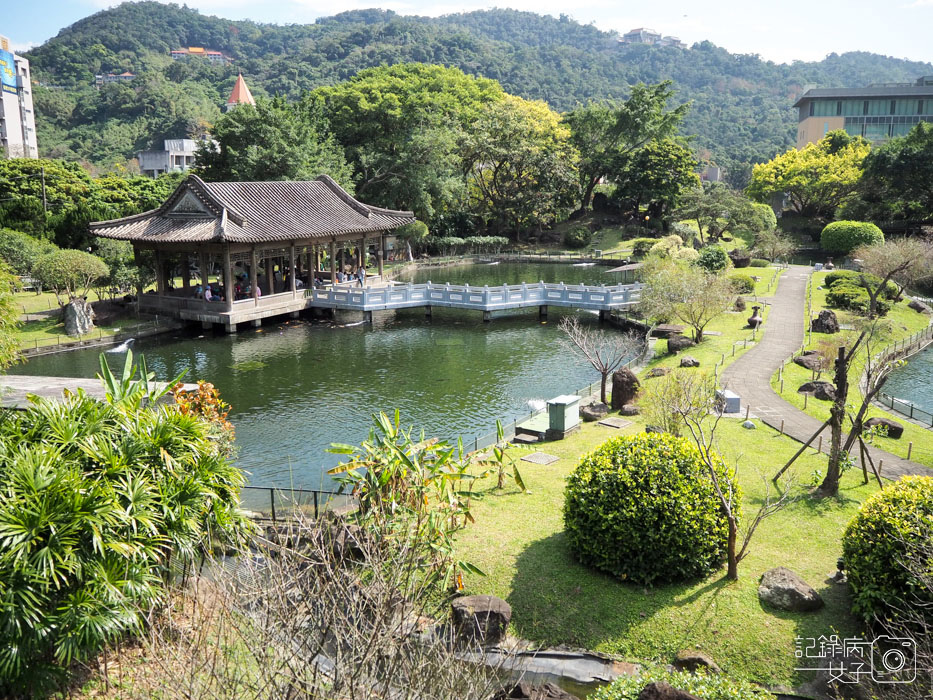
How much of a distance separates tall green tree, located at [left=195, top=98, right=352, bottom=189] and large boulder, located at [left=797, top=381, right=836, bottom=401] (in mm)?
31206

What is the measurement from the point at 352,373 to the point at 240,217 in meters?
9.78

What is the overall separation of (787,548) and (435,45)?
14462 centimetres

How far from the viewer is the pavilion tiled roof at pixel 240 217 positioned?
2909cm

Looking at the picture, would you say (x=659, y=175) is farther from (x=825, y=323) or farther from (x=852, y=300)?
(x=825, y=323)

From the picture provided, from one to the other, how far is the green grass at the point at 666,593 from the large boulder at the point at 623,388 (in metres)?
5.48

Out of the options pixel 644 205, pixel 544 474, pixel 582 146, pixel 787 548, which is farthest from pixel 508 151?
pixel 787 548

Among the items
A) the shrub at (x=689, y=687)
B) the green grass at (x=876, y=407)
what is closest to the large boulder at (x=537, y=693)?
the shrub at (x=689, y=687)

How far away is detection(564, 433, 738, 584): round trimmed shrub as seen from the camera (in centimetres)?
941

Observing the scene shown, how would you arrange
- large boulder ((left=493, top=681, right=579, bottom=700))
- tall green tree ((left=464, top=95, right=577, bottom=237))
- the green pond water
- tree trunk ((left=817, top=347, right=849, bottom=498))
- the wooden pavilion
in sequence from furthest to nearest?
tall green tree ((left=464, top=95, right=577, bottom=237)) → the wooden pavilion → the green pond water → tree trunk ((left=817, top=347, right=849, bottom=498)) → large boulder ((left=493, top=681, right=579, bottom=700))

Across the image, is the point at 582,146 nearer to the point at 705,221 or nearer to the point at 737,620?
the point at 705,221

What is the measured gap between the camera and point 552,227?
63.1 meters

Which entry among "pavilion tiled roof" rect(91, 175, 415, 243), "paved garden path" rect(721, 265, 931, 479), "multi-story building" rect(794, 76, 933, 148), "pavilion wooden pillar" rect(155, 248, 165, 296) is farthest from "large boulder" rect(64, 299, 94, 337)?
"multi-story building" rect(794, 76, 933, 148)

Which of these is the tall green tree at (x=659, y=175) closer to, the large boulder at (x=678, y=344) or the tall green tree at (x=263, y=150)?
the tall green tree at (x=263, y=150)

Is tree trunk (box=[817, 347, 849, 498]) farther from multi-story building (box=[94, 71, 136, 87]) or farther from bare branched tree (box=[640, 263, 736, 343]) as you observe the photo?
multi-story building (box=[94, 71, 136, 87])
